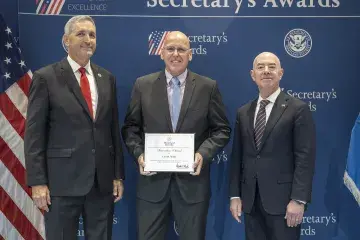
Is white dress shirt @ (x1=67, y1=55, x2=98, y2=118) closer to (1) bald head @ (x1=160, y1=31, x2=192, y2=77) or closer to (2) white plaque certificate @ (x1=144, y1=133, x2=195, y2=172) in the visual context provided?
(2) white plaque certificate @ (x1=144, y1=133, x2=195, y2=172)

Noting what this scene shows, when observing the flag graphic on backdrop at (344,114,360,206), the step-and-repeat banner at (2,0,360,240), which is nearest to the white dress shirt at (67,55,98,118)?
the step-and-repeat banner at (2,0,360,240)

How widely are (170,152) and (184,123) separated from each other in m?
0.24

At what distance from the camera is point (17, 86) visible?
3.86 m

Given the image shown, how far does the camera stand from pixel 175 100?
342cm

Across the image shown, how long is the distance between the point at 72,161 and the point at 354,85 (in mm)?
2638

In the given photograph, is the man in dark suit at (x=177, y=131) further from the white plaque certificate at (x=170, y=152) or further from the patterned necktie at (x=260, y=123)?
the patterned necktie at (x=260, y=123)

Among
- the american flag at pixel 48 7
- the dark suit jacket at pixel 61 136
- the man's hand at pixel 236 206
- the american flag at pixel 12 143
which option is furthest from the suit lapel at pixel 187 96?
the american flag at pixel 48 7

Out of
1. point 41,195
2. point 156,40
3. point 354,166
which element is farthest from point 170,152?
point 354,166

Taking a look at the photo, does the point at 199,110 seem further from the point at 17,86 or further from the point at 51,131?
the point at 17,86

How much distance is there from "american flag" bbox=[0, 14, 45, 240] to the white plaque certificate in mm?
1272

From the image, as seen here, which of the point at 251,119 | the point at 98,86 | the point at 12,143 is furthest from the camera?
the point at 12,143

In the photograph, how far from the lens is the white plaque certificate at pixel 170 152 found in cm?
323

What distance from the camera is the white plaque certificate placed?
10.6ft

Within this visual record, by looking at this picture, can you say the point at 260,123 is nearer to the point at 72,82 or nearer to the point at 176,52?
the point at 176,52
